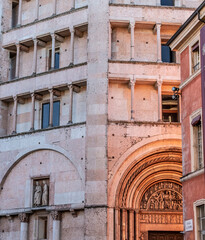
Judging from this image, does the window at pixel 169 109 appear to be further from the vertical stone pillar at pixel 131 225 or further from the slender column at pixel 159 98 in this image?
the vertical stone pillar at pixel 131 225

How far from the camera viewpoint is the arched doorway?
82.2 ft

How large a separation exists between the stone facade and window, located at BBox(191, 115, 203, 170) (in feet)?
19.5

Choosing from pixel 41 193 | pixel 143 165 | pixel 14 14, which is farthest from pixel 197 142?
pixel 14 14

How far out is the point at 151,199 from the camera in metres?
A: 26.4

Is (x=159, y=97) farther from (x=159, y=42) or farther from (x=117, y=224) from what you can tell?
(x=117, y=224)

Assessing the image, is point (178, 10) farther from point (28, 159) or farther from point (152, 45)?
point (28, 159)

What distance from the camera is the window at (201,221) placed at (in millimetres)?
18009

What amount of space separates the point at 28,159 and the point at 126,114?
17.2 ft

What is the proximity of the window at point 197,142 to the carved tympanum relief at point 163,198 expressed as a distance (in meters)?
7.65

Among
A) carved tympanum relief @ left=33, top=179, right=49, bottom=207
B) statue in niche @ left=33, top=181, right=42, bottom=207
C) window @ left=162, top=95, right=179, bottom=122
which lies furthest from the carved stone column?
statue in niche @ left=33, top=181, right=42, bottom=207

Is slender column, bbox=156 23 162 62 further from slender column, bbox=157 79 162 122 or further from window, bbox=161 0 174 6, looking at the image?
window, bbox=161 0 174 6

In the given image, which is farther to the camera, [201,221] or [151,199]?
[151,199]

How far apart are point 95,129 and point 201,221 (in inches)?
326

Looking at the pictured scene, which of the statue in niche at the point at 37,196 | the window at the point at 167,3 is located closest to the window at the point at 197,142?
the statue in niche at the point at 37,196
